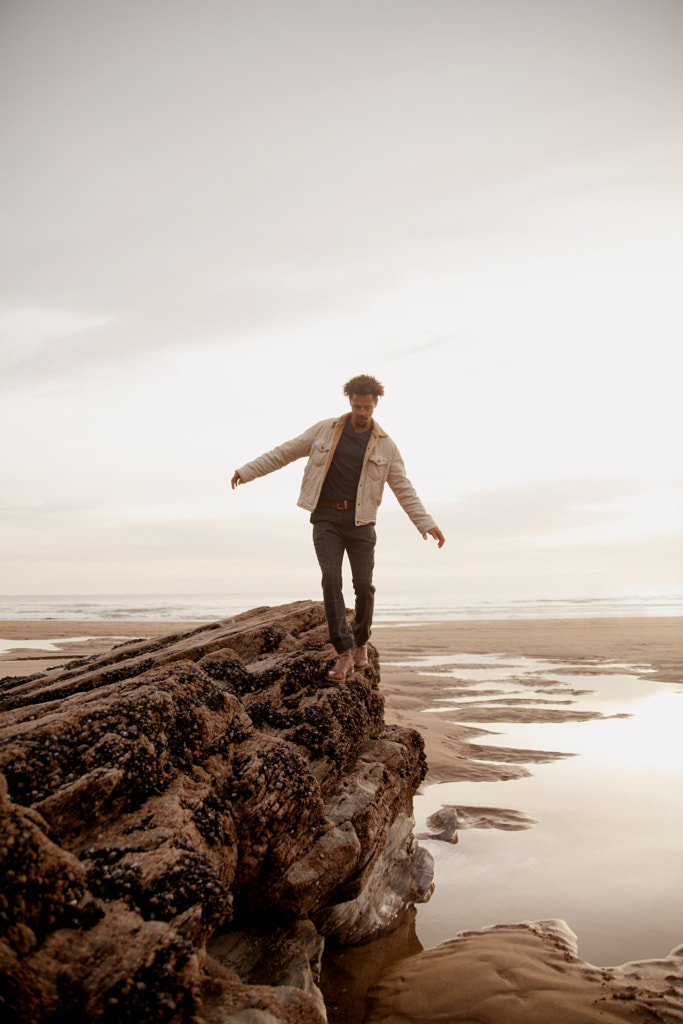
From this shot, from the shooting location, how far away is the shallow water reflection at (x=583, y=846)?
19.0ft

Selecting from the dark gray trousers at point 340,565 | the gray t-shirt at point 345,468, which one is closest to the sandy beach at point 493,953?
the dark gray trousers at point 340,565

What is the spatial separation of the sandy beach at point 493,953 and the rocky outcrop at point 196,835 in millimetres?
671

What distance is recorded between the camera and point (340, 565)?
22.5 ft

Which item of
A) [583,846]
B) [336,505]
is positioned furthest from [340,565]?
[583,846]

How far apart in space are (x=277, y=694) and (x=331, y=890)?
1769mm

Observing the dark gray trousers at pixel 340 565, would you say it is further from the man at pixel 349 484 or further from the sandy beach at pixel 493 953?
the sandy beach at pixel 493 953

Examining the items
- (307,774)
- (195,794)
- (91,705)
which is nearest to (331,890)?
(307,774)

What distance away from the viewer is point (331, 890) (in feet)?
16.1

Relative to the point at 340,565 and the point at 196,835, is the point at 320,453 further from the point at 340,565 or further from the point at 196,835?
the point at 196,835

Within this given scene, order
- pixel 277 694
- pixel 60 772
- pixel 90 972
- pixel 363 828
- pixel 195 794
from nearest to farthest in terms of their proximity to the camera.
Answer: pixel 90 972
pixel 60 772
pixel 195 794
pixel 363 828
pixel 277 694

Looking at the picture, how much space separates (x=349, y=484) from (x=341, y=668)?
6.39ft

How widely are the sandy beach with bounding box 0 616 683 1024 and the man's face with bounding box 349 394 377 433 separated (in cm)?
332

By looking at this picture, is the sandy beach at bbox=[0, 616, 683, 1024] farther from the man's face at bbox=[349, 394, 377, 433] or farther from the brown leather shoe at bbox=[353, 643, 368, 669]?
the man's face at bbox=[349, 394, 377, 433]

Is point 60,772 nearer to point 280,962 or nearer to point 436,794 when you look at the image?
point 280,962
